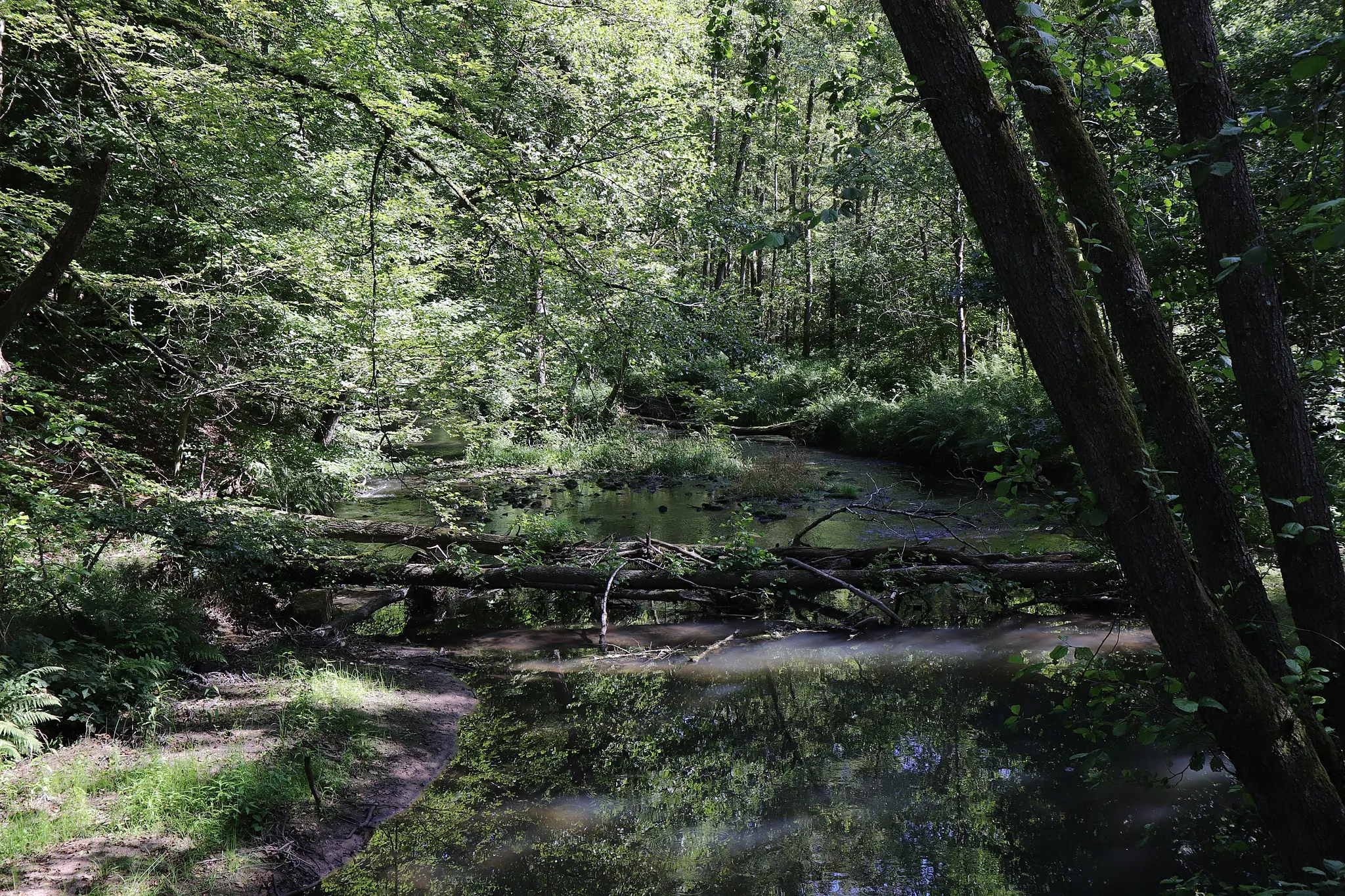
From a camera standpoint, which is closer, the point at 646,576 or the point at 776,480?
the point at 646,576

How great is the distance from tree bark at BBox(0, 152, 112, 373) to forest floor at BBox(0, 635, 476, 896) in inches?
101

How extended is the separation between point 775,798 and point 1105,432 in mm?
3681

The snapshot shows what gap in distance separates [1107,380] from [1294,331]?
260 inches

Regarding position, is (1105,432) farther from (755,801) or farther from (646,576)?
(646,576)

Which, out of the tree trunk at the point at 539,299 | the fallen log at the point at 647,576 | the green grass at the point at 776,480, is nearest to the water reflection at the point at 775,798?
the fallen log at the point at 647,576

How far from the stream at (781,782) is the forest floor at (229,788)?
0.29 metres

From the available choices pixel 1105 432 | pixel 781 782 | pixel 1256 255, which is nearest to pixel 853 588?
pixel 781 782

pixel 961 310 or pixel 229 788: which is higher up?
pixel 961 310

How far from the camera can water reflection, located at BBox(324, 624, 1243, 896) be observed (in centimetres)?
439

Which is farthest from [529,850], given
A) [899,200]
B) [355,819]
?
[899,200]

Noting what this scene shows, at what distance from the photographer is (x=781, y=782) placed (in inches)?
216

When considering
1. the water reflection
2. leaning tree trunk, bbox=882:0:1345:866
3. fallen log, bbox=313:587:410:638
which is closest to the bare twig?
the water reflection

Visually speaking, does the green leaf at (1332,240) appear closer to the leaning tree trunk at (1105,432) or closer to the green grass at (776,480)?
the leaning tree trunk at (1105,432)

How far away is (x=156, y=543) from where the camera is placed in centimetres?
758
